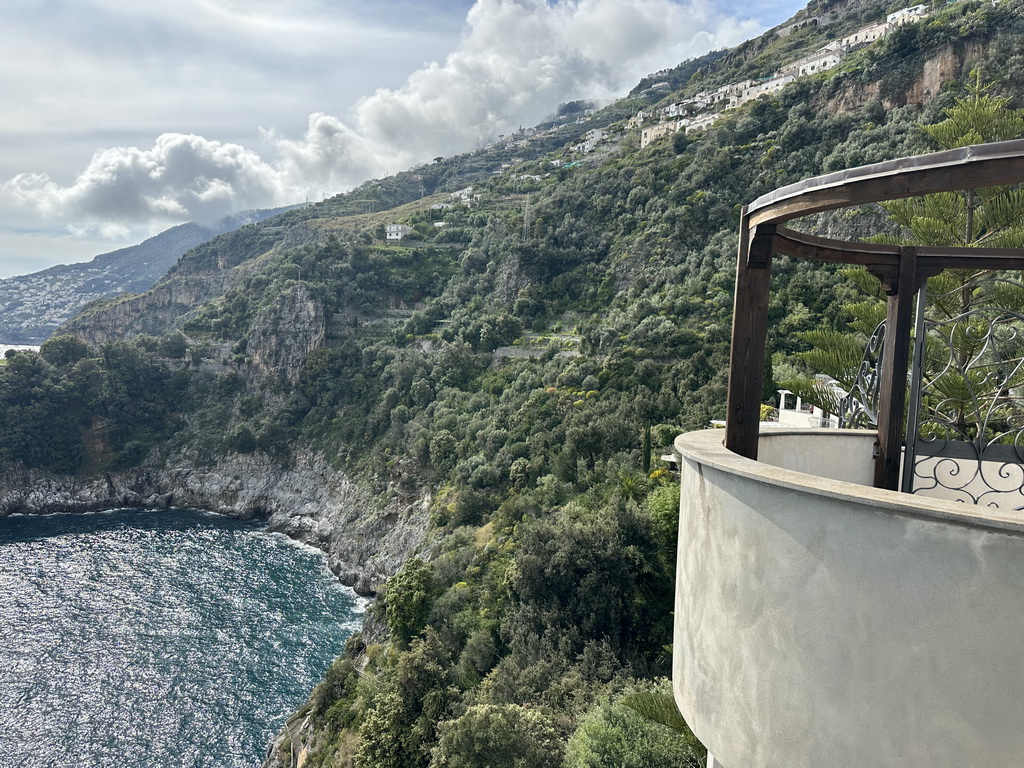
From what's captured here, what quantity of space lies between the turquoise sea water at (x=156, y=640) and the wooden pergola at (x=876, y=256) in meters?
22.5

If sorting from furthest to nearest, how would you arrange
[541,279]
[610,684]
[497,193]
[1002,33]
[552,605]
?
[497,193], [541,279], [1002,33], [552,605], [610,684]

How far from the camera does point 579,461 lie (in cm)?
2208

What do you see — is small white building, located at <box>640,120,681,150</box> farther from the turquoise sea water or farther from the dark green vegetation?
the turquoise sea water

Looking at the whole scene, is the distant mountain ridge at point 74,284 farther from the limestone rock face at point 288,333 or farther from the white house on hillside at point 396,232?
the limestone rock face at point 288,333

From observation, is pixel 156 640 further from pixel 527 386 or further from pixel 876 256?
pixel 876 256

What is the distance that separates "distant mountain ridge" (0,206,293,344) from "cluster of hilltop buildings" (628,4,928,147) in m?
96.4

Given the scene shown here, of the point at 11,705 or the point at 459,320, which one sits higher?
the point at 459,320

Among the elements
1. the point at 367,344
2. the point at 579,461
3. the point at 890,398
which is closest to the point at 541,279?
the point at 367,344

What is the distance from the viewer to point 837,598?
215cm

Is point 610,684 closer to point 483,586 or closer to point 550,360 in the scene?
point 483,586

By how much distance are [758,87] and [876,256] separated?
62734mm

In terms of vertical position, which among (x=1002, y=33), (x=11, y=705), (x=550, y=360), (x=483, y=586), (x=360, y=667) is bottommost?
(x=11, y=705)

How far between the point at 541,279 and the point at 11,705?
35877 millimetres

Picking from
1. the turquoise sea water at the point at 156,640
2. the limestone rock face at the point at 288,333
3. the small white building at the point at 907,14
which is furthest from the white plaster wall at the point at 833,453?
the small white building at the point at 907,14
